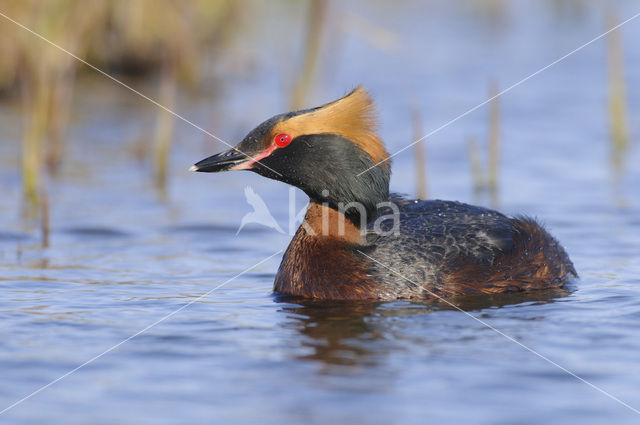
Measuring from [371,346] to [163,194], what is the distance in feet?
18.1

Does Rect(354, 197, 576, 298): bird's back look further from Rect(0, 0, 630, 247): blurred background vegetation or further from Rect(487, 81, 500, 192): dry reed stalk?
Rect(487, 81, 500, 192): dry reed stalk

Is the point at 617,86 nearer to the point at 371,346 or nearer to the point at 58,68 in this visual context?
the point at 58,68

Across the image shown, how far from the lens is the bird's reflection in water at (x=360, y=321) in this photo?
6.38 metres

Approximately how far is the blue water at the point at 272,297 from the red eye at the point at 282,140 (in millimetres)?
1127

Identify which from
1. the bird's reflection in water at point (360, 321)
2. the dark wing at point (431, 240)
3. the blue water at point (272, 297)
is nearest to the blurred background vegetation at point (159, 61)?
the blue water at point (272, 297)

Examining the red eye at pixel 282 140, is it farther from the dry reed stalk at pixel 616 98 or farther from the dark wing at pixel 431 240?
the dry reed stalk at pixel 616 98

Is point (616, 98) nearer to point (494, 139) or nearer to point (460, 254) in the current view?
point (494, 139)

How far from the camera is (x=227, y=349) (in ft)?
21.2

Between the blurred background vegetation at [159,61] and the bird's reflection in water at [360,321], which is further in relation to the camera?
the blurred background vegetation at [159,61]

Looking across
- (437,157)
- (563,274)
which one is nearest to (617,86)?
(437,157)

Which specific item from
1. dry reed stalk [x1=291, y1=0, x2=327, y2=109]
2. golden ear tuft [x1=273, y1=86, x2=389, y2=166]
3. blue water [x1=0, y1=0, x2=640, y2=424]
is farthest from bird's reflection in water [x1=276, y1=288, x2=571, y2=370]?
dry reed stalk [x1=291, y1=0, x2=327, y2=109]

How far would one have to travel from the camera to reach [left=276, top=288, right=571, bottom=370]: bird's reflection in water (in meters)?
6.38

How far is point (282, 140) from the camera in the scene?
25.0ft

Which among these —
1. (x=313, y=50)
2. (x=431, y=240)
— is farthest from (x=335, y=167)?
(x=313, y=50)
